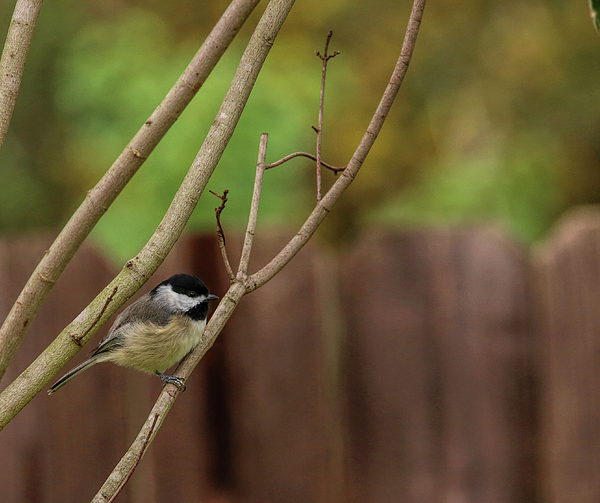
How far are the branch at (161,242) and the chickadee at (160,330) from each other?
2.90ft

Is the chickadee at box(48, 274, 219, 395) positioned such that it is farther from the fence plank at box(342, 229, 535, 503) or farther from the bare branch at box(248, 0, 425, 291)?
the bare branch at box(248, 0, 425, 291)

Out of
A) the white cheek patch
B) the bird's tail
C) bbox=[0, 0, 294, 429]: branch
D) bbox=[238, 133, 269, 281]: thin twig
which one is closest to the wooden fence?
the white cheek patch

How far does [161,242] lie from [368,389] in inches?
66.0

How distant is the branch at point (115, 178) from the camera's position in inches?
34.7

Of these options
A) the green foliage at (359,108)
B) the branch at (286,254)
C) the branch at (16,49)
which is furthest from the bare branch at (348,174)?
the green foliage at (359,108)

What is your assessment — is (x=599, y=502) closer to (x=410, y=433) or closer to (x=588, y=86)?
(x=410, y=433)

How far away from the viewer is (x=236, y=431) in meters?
2.43

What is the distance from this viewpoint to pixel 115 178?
34.9 inches

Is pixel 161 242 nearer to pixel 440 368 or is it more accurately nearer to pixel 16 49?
pixel 16 49

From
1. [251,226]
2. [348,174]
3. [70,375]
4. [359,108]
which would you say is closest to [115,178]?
[251,226]

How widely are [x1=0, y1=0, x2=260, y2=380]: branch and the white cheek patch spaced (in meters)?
0.97

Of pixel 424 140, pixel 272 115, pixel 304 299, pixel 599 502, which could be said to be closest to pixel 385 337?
pixel 304 299

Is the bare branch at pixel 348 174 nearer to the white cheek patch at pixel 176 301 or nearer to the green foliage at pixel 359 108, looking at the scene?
the white cheek patch at pixel 176 301

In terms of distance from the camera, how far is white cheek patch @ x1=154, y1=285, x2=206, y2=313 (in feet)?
6.16
